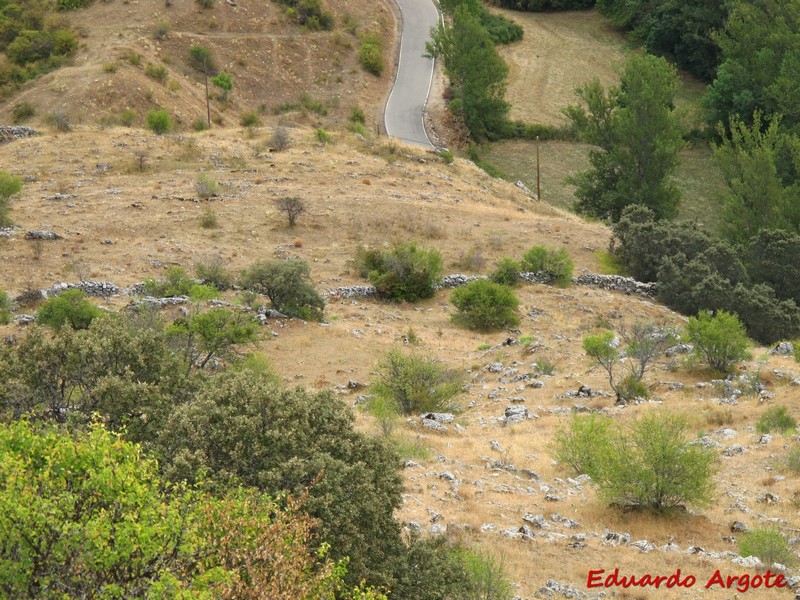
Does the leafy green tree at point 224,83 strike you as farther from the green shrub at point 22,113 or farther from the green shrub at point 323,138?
the green shrub at point 323,138

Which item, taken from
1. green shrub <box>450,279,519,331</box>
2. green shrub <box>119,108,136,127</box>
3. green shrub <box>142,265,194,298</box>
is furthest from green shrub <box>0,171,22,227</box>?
green shrub <box>450,279,519,331</box>

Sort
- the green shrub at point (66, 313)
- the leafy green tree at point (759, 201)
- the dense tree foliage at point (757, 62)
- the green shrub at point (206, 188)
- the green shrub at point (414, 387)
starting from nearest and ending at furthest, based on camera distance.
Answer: the green shrub at point (414, 387) → the green shrub at point (66, 313) → the green shrub at point (206, 188) → the leafy green tree at point (759, 201) → the dense tree foliage at point (757, 62)

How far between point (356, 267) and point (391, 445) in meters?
17.4

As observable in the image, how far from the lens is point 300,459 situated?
11.1 m

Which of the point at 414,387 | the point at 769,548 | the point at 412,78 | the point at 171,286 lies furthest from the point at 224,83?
the point at 769,548

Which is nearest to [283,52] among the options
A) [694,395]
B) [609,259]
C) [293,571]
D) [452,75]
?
[452,75]

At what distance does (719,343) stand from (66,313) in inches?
566

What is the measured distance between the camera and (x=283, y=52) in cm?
5741

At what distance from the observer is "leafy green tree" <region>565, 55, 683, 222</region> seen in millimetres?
44281

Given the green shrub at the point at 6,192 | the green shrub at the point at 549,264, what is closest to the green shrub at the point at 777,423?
the green shrub at the point at 549,264

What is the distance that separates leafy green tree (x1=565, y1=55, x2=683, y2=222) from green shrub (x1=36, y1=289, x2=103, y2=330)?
1041 inches

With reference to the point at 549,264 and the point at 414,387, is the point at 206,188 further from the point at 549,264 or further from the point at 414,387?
the point at 414,387

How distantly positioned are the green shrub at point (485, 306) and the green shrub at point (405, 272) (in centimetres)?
187

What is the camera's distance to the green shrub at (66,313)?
2189 cm
